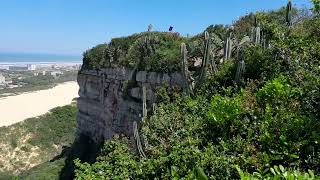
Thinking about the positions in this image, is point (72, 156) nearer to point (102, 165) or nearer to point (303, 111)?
point (102, 165)

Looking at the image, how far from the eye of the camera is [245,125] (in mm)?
9078

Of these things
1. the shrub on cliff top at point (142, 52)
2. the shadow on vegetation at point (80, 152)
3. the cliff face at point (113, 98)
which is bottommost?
the shadow on vegetation at point (80, 152)

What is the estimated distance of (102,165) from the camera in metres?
10.1

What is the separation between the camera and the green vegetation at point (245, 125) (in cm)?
780

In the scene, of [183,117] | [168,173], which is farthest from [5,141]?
[168,173]

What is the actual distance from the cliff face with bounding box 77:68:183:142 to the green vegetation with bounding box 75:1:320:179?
4.36 meters

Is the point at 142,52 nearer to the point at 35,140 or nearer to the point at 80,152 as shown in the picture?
the point at 80,152

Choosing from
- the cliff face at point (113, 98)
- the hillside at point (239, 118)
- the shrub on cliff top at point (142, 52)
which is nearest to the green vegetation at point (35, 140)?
the cliff face at point (113, 98)

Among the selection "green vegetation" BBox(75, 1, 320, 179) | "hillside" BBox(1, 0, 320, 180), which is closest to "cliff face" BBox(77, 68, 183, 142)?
"hillside" BBox(1, 0, 320, 180)

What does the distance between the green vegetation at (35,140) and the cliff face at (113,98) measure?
632cm

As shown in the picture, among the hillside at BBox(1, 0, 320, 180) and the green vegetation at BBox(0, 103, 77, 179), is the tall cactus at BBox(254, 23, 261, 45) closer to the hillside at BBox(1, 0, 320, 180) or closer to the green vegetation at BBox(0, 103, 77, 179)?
the hillside at BBox(1, 0, 320, 180)

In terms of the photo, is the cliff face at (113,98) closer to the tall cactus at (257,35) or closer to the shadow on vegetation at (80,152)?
the shadow on vegetation at (80,152)

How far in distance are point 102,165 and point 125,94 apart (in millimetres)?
11143

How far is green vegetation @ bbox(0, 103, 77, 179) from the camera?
39219 millimetres
